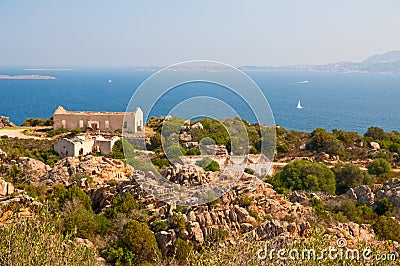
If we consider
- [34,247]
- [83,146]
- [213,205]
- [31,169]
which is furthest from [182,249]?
[83,146]

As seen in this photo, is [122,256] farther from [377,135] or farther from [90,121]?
[377,135]

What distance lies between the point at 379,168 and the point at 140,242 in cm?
1668

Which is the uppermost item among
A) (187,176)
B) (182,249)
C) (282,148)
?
(187,176)

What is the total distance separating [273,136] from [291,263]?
1309 centimetres

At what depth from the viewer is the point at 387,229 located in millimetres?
14859

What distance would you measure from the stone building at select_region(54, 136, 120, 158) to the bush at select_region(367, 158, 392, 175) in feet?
49.9

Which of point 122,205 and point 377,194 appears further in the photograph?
point 377,194

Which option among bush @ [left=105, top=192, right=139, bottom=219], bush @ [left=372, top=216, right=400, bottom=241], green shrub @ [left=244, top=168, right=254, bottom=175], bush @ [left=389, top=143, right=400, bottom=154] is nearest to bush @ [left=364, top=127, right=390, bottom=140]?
bush @ [left=389, top=143, right=400, bottom=154]

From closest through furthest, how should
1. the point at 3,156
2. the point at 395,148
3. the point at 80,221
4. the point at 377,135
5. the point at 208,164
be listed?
the point at 80,221, the point at 208,164, the point at 3,156, the point at 395,148, the point at 377,135

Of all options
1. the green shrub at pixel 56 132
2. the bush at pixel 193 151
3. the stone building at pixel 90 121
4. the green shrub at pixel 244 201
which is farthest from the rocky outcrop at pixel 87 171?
the stone building at pixel 90 121

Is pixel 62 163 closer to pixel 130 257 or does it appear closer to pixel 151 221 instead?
pixel 151 221

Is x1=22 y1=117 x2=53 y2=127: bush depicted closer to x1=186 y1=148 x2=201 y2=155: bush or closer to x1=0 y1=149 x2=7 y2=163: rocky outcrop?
x1=0 y1=149 x2=7 y2=163: rocky outcrop

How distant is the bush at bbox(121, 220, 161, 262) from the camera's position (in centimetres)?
1284

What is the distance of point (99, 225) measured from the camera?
14117mm
